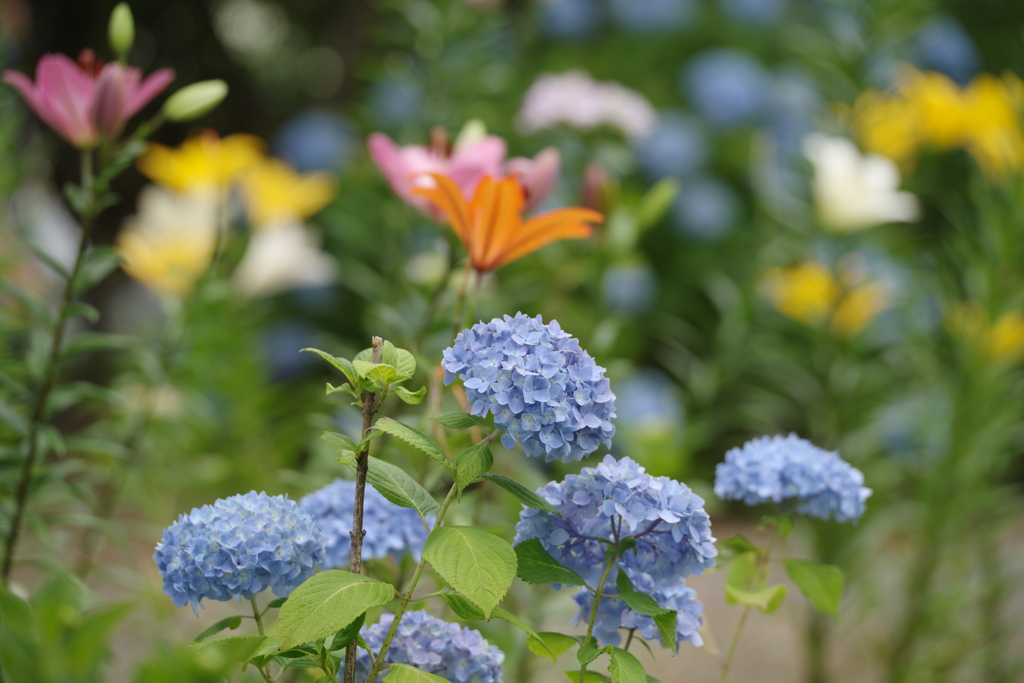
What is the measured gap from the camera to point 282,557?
56cm

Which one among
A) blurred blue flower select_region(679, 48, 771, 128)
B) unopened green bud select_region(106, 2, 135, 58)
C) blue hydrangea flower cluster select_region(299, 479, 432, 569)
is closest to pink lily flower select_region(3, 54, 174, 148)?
unopened green bud select_region(106, 2, 135, 58)

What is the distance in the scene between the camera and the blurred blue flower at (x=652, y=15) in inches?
108

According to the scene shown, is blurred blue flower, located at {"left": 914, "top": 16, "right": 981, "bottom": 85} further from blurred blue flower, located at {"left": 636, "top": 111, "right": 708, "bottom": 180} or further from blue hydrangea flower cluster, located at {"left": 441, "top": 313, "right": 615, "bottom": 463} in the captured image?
blue hydrangea flower cluster, located at {"left": 441, "top": 313, "right": 615, "bottom": 463}

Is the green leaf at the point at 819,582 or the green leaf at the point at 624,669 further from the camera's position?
the green leaf at the point at 819,582

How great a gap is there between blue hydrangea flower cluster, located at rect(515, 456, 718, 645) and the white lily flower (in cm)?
125

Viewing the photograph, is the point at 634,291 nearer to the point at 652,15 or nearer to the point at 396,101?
the point at 396,101

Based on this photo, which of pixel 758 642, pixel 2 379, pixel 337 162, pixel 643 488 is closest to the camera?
pixel 643 488

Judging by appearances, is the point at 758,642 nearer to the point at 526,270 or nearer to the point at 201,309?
the point at 526,270

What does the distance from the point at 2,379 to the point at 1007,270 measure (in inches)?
65.2

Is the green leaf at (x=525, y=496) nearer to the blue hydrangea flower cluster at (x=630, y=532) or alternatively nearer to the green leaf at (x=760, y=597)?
the blue hydrangea flower cluster at (x=630, y=532)

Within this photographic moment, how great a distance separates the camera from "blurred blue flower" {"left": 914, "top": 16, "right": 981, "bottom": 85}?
276cm

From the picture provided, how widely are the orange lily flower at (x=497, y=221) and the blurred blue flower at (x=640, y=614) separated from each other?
1.05 feet

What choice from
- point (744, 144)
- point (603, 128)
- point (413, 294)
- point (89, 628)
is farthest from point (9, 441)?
point (744, 144)

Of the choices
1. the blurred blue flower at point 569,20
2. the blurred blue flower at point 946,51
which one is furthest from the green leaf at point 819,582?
the blurred blue flower at point 946,51
